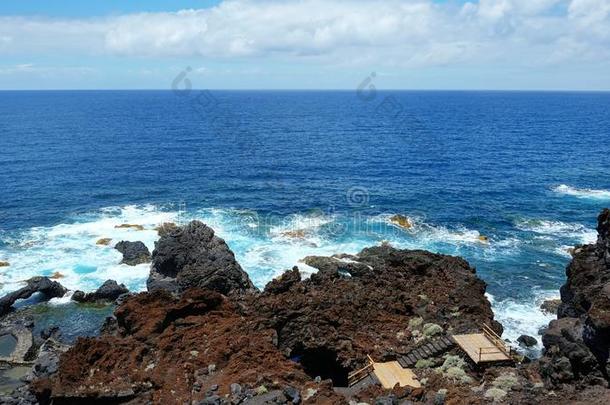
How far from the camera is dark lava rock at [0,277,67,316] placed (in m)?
53.2

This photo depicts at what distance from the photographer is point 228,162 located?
118125 mm

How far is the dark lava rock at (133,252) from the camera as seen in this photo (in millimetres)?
63031

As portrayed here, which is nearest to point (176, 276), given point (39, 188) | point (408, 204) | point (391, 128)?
point (408, 204)

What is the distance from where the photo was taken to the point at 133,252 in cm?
6397

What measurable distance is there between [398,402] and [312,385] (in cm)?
514

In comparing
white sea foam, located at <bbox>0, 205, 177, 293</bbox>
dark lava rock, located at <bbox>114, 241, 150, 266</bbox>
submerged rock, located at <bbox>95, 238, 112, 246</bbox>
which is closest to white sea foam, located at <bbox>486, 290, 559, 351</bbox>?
white sea foam, located at <bbox>0, 205, 177, 293</bbox>

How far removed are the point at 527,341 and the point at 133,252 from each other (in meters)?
42.9

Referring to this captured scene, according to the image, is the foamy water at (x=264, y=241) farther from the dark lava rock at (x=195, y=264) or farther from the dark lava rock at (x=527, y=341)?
the dark lava rock at (x=527, y=341)

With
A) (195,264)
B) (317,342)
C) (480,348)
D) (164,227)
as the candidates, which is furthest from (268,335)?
(164,227)

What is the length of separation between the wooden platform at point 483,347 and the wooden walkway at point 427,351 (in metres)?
0.68

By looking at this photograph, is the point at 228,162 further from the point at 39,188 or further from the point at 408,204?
the point at 408,204

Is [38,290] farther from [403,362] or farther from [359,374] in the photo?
[403,362]

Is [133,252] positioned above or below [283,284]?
below

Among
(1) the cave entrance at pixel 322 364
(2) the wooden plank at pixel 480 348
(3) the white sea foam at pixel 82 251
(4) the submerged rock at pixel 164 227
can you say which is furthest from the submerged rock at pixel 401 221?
(1) the cave entrance at pixel 322 364
